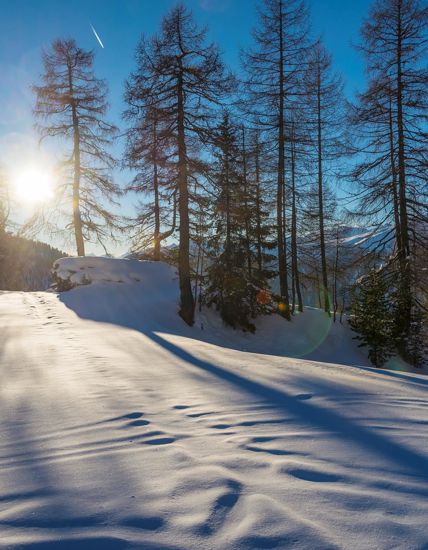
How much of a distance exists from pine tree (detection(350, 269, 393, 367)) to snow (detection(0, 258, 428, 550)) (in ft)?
29.0

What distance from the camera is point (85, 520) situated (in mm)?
1434

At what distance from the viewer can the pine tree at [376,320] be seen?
12.5 metres

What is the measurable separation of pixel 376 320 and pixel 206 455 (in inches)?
483

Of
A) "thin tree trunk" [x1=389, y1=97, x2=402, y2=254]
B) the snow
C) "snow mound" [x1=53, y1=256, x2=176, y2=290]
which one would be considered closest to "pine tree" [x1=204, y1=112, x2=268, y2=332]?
"snow mound" [x1=53, y1=256, x2=176, y2=290]

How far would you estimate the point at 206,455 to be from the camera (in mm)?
2104

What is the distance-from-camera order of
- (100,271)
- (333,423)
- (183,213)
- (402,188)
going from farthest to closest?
1. (100,271)
2. (183,213)
3. (402,188)
4. (333,423)

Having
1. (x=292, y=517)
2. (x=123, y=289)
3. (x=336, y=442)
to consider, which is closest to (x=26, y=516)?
(x=292, y=517)

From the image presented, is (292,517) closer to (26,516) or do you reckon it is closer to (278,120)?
(26,516)

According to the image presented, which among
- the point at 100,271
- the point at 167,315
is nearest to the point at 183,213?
the point at 167,315

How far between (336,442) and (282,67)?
46.6 feet

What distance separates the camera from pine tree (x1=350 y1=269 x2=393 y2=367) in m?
12.5

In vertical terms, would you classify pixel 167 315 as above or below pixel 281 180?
below

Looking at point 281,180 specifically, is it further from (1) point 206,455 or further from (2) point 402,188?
(1) point 206,455

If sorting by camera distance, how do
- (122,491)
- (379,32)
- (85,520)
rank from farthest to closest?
(379,32) → (122,491) → (85,520)
